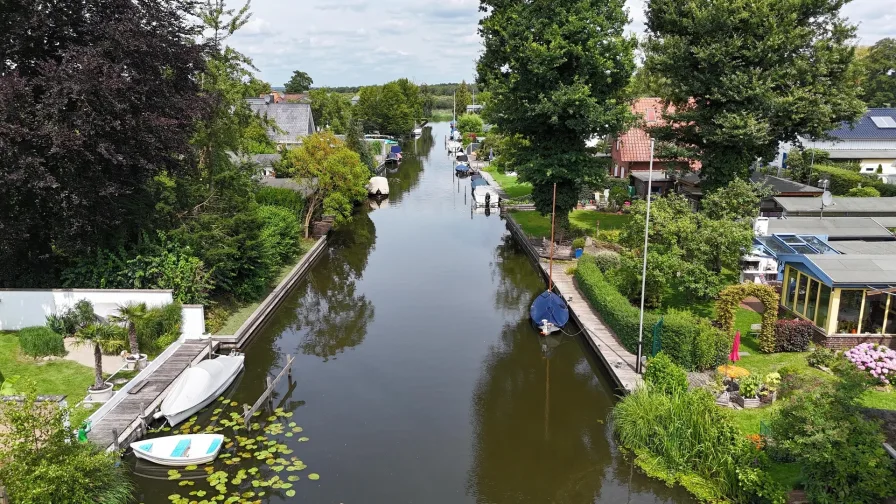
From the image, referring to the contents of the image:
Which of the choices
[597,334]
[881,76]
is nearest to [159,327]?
[597,334]

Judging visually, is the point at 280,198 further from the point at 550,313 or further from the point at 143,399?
the point at 143,399

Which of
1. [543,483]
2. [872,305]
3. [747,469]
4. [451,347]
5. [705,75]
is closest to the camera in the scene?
[747,469]

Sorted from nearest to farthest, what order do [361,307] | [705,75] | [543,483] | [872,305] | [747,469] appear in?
[747,469] < [543,483] < [872,305] < [361,307] < [705,75]

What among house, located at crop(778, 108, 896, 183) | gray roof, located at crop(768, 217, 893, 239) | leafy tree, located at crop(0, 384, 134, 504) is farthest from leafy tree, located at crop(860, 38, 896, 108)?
leafy tree, located at crop(0, 384, 134, 504)

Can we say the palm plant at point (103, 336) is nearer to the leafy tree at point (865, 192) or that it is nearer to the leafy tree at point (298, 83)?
the leafy tree at point (865, 192)

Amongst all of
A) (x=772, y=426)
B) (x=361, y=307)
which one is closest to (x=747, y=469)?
(x=772, y=426)

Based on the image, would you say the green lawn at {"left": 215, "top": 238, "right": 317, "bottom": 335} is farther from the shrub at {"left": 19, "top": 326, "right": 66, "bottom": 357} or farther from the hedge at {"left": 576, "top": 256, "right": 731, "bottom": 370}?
the hedge at {"left": 576, "top": 256, "right": 731, "bottom": 370}

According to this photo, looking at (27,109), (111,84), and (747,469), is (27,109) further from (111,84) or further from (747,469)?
(747,469)
